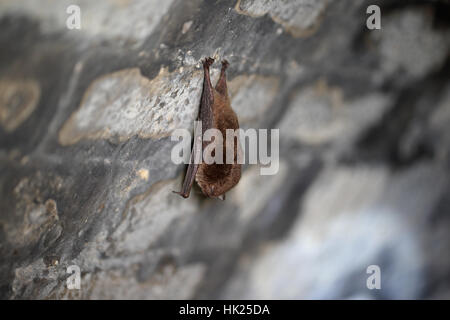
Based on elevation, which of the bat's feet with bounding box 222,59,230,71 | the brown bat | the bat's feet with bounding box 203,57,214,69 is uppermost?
the bat's feet with bounding box 222,59,230,71

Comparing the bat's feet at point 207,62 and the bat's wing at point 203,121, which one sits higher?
the bat's feet at point 207,62

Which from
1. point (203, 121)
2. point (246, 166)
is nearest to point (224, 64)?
point (203, 121)

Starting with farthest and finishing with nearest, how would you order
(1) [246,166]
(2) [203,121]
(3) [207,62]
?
(1) [246,166], (2) [203,121], (3) [207,62]

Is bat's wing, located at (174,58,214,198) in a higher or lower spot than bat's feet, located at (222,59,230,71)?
lower

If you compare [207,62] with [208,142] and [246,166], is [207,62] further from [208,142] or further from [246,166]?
[246,166]

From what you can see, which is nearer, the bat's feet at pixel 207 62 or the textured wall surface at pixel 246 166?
the textured wall surface at pixel 246 166
